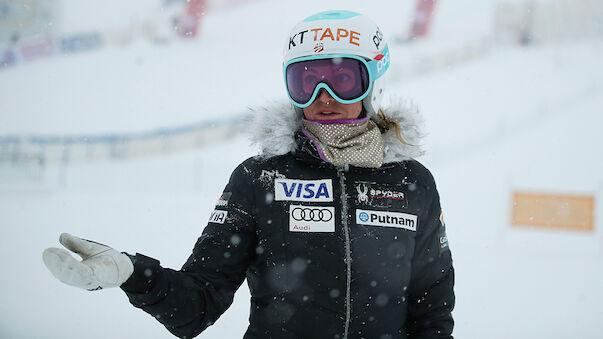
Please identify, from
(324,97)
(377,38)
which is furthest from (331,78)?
(377,38)

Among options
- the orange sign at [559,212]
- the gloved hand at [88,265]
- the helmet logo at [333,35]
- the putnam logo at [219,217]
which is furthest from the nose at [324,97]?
the orange sign at [559,212]

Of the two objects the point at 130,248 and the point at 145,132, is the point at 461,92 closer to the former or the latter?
the point at 145,132

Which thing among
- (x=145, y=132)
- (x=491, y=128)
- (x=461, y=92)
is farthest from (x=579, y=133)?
(x=145, y=132)

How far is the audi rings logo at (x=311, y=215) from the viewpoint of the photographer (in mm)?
1834

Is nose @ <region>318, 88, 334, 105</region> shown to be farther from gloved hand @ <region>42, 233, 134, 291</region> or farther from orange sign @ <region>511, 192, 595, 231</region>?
orange sign @ <region>511, 192, 595, 231</region>

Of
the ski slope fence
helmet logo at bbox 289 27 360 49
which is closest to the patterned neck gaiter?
helmet logo at bbox 289 27 360 49

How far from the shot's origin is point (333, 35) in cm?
213

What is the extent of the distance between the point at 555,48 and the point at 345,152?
589 inches

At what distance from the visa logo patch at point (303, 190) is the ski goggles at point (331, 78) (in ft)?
1.12

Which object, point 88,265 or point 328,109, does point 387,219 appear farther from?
point 88,265

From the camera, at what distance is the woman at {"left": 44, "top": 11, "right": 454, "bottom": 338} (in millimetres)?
1772

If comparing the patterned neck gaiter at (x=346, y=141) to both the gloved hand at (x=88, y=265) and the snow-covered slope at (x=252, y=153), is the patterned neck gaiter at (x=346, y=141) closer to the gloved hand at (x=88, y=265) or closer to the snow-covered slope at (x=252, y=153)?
the snow-covered slope at (x=252, y=153)

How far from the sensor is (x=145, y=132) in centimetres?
980

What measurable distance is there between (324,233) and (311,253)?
8cm
